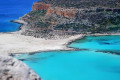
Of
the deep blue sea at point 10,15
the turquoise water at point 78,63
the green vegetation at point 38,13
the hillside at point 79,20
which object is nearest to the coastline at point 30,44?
the turquoise water at point 78,63

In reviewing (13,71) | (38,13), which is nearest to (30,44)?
(38,13)

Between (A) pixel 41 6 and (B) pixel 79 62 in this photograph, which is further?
(A) pixel 41 6

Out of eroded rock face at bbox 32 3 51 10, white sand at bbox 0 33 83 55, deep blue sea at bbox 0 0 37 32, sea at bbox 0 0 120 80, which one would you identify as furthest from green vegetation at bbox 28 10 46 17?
sea at bbox 0 0 120 80

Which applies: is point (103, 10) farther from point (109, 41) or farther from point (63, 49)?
point (63, 49)

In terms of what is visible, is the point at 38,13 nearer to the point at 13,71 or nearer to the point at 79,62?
the point at 79,62

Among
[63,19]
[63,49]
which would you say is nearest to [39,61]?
[63,49]
